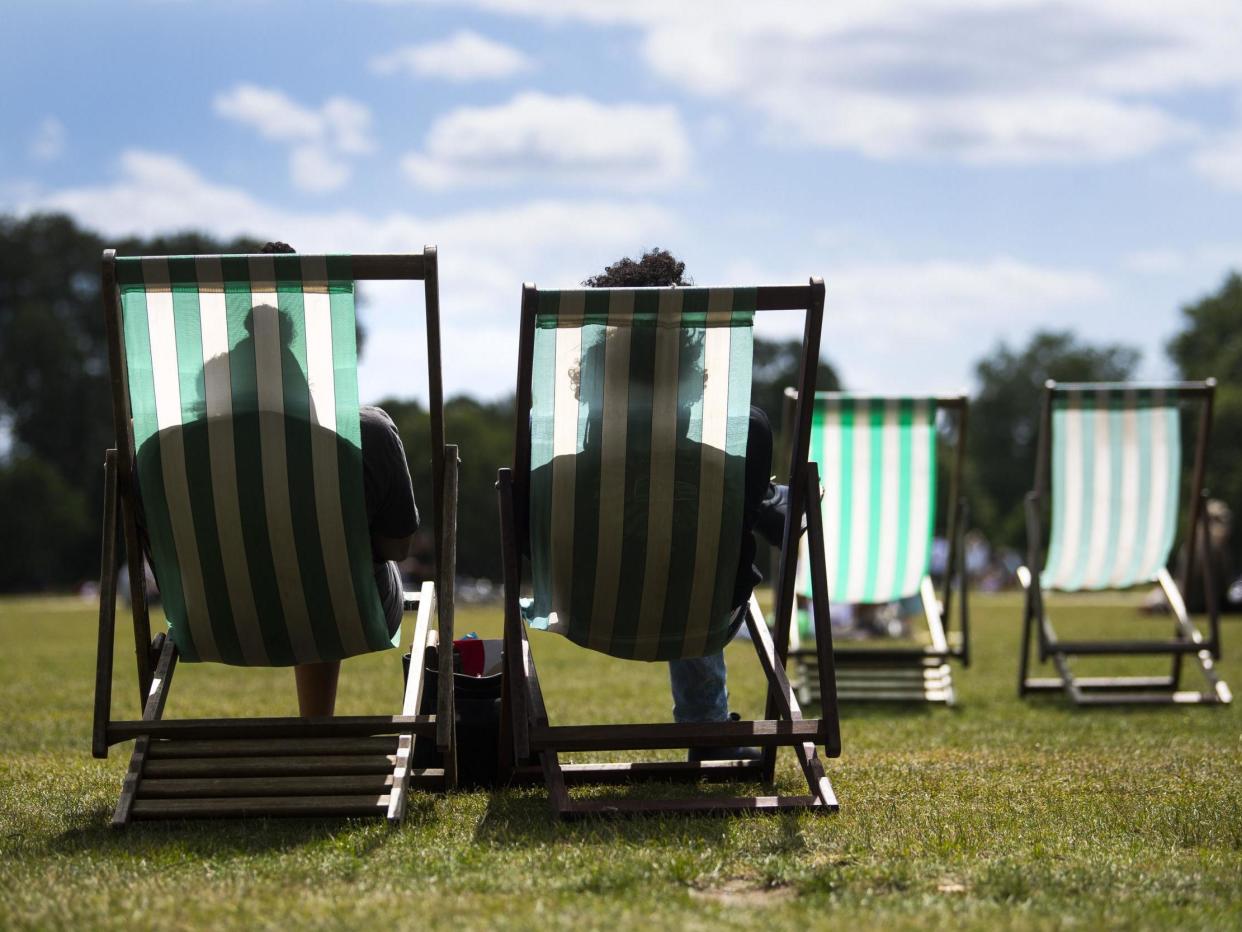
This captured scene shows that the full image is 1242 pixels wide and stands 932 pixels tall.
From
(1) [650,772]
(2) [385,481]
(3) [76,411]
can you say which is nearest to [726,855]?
(1) [650,772]

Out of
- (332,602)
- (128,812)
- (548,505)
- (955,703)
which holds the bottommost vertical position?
(955,703)

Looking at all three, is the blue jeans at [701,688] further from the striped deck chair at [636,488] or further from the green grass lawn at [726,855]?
the striped deck chair at [636,488]

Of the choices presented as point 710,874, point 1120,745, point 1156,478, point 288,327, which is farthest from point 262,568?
point 1156,478

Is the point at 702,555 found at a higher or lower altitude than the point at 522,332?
lower

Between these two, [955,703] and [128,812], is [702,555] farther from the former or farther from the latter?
[955,703]

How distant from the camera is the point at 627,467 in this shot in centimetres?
386

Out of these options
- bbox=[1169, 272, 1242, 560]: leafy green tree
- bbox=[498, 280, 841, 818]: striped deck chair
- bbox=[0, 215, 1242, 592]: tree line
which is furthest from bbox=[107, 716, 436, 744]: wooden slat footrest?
bbox=[1169, 272, 1242, 560]: leafy green tree

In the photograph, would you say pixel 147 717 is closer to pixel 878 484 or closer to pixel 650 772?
pixel 650 772

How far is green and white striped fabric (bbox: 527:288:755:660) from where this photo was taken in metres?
3.77

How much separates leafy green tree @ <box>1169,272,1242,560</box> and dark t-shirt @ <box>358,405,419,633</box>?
47.3m

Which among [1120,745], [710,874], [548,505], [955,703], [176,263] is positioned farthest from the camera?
[955,703]

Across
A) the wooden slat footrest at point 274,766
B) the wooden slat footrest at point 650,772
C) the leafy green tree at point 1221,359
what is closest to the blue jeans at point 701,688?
the wooden slat footrest at point 650,772

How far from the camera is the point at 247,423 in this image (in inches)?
149

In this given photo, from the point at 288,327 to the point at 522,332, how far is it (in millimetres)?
617
